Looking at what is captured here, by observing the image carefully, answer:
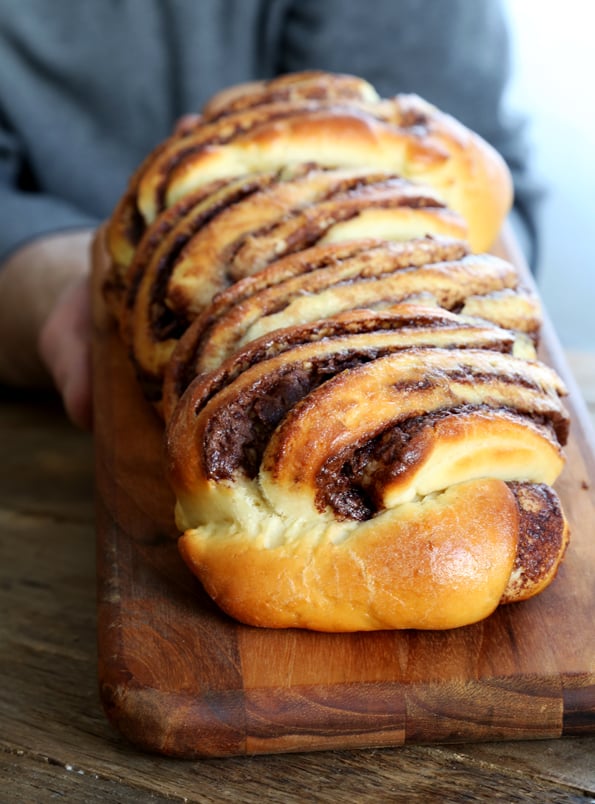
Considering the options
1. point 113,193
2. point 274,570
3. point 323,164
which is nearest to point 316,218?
point 323,164

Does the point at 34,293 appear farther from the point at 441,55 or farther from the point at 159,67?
the point at 441,55

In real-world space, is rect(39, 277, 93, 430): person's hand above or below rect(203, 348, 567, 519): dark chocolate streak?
below

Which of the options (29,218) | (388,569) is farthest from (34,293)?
(388,569)

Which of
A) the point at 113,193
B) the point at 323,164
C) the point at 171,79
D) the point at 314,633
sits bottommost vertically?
the point at 113,193

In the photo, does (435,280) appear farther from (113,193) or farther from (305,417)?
(113,193)

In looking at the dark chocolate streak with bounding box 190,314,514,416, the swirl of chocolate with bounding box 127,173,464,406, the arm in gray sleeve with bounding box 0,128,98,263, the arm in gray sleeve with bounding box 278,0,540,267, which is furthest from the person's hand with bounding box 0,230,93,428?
the dark chocolate streak with bounding box 190,314,514,416

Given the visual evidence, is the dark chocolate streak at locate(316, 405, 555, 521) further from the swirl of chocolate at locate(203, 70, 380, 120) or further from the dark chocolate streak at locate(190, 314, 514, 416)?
the swirl of chocolate at locate(203, 70, 380, 120)
